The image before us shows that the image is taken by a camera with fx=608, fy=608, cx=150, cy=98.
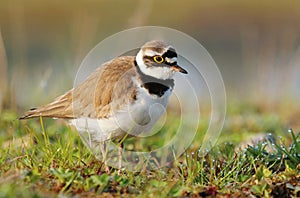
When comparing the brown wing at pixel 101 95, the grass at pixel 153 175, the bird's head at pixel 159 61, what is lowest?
the grass at pixel 153 175

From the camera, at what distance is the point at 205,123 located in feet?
24.1

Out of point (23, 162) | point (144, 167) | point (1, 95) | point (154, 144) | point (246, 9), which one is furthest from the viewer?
point (246, 9)

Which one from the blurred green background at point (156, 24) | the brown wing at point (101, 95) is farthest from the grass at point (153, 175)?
the blurred green background at point (156, 24)

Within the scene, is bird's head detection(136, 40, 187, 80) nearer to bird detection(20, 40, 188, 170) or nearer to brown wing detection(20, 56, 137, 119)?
bird detection(20, 40, 188, 170)

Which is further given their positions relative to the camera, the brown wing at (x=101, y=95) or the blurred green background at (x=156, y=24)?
the blurred green background at (x=156, y=24)

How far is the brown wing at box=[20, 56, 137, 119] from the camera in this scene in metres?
5.10

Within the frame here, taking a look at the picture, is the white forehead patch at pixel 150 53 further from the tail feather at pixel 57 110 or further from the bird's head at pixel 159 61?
the tail feather at pixel 57 110

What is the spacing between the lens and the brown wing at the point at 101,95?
5.10 meters

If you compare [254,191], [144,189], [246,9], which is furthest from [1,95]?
[246,9]

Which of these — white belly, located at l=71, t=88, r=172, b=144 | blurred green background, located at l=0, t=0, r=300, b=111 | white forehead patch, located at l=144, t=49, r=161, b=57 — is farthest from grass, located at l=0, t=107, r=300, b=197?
blurred green background, located at l=0, t=0, r=300, b=111

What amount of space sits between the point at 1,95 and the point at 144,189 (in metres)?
3.58

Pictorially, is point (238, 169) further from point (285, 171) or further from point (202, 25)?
point (202, 25)

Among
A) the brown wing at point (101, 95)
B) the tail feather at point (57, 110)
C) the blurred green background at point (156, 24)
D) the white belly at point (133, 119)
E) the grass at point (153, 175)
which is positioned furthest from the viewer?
the blurred green background at point (156, 24)

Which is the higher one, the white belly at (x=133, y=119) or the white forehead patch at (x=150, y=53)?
the white forehead patch at (x=150, y=53)
